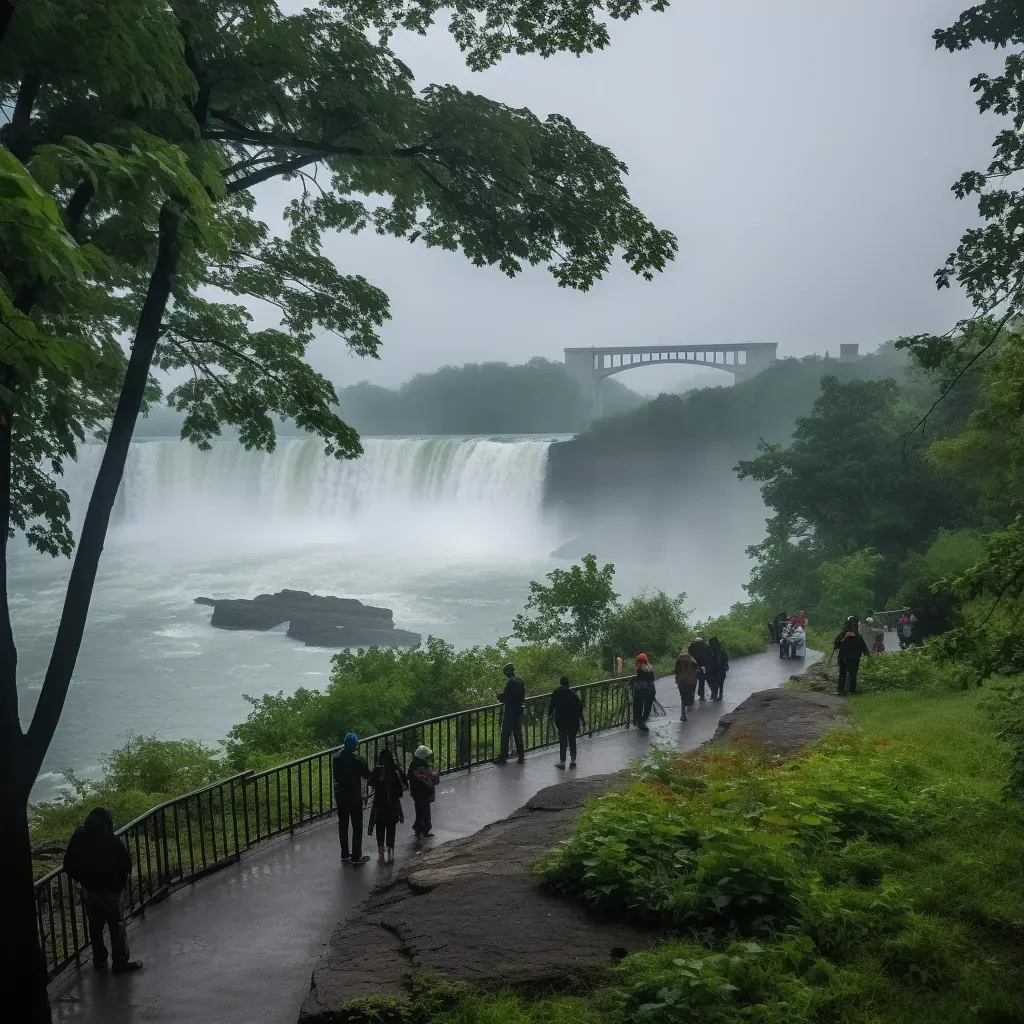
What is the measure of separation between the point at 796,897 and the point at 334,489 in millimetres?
60970

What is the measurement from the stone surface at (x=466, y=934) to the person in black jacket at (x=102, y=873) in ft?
6.31

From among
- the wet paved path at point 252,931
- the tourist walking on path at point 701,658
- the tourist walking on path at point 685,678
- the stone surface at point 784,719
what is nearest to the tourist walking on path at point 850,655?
the stone surface at point 784,719

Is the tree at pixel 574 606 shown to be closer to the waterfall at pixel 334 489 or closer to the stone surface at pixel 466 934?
the stone surface at pixel 466 934

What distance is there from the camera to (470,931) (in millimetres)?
6012

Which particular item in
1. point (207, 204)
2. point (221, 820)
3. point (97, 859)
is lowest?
point (221, 820)

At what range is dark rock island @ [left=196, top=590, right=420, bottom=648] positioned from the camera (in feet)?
122

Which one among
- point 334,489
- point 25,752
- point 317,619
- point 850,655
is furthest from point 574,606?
point 334,489

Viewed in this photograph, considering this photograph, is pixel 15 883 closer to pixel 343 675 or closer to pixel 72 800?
pixel 72 800

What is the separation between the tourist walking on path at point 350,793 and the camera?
9.57m

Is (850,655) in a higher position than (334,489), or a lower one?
lower

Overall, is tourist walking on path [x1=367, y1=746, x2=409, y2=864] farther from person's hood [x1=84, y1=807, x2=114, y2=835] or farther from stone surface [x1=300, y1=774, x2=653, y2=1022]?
person's hood [x1=84, y1=807, x2=114, y2=835]

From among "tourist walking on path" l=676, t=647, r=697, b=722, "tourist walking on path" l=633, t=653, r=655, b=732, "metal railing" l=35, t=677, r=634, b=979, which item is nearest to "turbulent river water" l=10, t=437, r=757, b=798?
"metal railing" l=35, t=677, r=634, b=979

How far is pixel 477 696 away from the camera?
2034 cm

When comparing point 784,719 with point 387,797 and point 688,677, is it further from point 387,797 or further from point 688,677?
point 387,797
